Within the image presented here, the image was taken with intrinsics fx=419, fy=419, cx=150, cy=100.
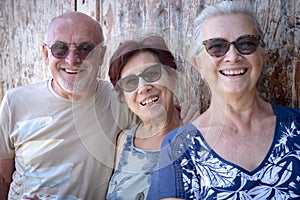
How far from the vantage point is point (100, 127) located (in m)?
1.97

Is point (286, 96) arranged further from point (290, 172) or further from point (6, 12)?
point (6, 12)

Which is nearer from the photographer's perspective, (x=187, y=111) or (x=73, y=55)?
(x=187, y=111)

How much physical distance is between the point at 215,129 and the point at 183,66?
0.99ft

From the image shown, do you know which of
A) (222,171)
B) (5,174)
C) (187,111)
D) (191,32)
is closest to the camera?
(222,171)

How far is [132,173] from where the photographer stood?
1.79 meters

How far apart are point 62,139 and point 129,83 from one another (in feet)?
1.74

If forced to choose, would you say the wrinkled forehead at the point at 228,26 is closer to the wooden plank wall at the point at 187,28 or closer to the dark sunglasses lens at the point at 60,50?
the wooden plank wall at the point at 187,28

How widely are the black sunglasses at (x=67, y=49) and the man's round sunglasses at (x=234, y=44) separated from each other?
0.70 meters

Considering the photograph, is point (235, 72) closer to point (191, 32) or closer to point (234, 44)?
point (234, 44)

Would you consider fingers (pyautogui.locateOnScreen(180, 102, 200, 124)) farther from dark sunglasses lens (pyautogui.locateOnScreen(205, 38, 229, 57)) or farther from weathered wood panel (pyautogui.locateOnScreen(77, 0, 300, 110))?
dark sunglasses lens (pyautogui.locateOnScreen(205, 38, 229, 57))

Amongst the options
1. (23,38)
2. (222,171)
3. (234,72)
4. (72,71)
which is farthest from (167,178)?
(23,38)

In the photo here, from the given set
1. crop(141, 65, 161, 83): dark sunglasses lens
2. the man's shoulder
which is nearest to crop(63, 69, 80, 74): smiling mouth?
the man's shoulder

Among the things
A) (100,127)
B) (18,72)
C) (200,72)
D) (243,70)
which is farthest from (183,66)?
(18,72)

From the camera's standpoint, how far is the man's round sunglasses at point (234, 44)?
158 cm
